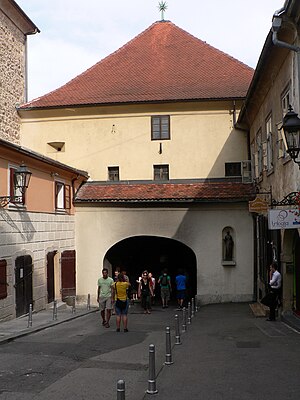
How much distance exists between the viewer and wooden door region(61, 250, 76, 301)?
854 inches

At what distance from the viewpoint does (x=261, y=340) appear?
1239 cm

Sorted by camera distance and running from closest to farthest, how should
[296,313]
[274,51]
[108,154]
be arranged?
1. [274,51]
2. [296,313]
3. [108,154]

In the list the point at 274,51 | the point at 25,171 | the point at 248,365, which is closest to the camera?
the point at 248,365

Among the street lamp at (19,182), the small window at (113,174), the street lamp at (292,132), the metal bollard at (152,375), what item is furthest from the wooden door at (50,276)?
the metal bollard at (152,375)

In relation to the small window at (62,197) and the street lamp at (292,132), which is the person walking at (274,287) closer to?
the street lamp at (292,132)

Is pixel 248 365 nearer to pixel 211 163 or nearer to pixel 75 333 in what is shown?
pixel 75 333

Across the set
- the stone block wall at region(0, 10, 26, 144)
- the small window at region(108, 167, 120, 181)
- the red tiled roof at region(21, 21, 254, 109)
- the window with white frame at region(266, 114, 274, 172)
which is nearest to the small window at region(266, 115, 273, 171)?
the window with white frame at region(266, 114, 274, 172)

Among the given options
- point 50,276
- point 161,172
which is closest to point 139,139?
point 161,172

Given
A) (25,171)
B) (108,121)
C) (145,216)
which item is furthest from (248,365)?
(108,121)

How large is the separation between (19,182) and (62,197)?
5.26m

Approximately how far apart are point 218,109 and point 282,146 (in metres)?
10.3

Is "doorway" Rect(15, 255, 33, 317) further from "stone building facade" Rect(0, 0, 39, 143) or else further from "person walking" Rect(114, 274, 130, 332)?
"stone building facade" Rect(0, 0, 39, 143)

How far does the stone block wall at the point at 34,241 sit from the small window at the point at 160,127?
17.6 ft

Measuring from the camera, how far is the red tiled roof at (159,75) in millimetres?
24656
